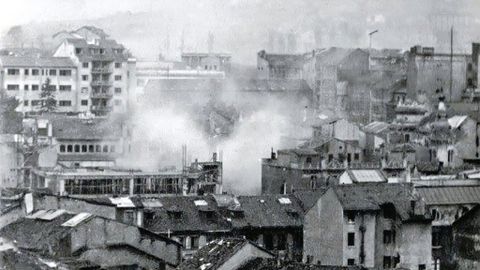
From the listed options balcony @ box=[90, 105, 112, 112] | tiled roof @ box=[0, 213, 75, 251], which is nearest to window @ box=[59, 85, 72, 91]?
balcony @ box=[90, 105, 112, 112]

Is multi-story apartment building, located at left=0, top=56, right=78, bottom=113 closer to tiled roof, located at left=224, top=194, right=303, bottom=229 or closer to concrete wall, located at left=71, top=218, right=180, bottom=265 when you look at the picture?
tiled roof, located at left=224, top=194, right=303, bottom=229

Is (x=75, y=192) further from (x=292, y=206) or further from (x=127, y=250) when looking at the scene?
(x=127, y=250)

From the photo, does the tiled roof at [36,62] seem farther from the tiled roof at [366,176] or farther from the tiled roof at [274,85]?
the tiled roof at [366,176]

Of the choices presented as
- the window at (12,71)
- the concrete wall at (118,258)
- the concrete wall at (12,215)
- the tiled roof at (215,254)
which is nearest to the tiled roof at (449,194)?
the concrete wall at (118,258)

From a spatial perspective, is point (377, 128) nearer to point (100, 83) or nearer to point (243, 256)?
point (100, 83)

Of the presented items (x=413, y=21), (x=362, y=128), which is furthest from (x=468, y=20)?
(x=362, y=128)
